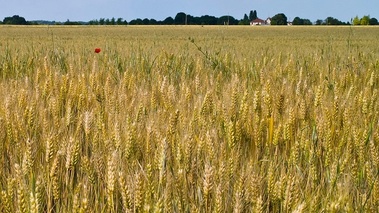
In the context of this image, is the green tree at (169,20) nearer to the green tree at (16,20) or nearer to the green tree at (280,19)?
the green tree at (280,19)

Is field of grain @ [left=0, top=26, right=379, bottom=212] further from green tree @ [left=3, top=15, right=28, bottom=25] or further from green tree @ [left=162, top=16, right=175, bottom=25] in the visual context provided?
green tree @ [left=3, top=15, right=28, bottom=25]

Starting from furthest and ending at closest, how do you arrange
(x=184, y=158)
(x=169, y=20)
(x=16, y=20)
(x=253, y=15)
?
1. (x=253, y=15)
2. (x=169, y=20)
3. (x=16, y=20)
4. (x=184, y=158)

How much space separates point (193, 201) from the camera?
1010mm

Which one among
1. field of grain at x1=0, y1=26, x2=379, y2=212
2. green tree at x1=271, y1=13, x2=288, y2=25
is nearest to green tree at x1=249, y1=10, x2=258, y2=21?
green tree at x1=271, y1=13, x2=288, y2=25

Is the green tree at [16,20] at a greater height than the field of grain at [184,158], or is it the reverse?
the green tree at [16,20]

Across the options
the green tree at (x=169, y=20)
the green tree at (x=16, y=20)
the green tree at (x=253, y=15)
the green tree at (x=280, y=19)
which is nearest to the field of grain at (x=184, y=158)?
the green tree at (x=169, y=20)

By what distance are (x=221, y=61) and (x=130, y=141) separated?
247 centimetres

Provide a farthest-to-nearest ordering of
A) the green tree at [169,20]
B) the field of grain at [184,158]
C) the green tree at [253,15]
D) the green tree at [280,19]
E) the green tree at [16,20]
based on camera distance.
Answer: the green tree at [253,15], the green tree at [280,19], the green tree at [169,20], the green tree at [16,20], the field of grain at [184,158]

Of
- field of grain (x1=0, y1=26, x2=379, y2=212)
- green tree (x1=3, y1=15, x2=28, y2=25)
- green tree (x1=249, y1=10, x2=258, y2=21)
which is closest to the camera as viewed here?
field of grain (x1=0, y1=26, x2=379, y2=212)

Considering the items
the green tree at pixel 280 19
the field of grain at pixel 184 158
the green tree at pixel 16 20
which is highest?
the green tree at pixel 280 19

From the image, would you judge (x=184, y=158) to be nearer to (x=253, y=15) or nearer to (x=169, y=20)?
(x=169, y=20)

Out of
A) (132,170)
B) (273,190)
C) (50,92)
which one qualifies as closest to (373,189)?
(273,190)

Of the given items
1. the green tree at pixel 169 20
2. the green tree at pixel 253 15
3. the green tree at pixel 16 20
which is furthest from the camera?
the green tree at pixel 253 15

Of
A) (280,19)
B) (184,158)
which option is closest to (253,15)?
(280,19)
